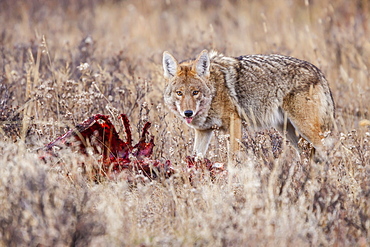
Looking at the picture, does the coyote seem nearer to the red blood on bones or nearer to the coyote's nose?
the coyote's nose

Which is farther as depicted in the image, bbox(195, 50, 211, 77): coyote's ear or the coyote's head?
bbox(195, 50, 211, 77): coyote's ear

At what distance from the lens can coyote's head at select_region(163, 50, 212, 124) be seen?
560cm

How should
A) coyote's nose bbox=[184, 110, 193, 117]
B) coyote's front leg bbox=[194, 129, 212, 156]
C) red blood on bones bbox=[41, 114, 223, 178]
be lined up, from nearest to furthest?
red blood on bones bbox=[41, 114, 223, 178]
coyote's nose bbox=[184, 110, 193, 117]
coyote's front leg bbox=[194, 129, 212, 156]

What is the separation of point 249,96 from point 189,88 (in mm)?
692

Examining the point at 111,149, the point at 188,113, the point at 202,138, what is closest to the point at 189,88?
the point at 188,113

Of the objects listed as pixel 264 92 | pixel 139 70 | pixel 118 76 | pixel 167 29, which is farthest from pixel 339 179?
pixel 167 29

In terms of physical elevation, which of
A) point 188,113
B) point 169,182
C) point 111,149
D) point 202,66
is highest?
point 202,66

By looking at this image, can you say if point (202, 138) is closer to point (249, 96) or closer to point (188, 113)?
point (188, 113)

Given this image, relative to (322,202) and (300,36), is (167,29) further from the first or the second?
(322,202)

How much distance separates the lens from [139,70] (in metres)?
8.84

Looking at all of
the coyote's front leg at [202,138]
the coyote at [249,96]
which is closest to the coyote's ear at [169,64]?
the coyote at [249,96]

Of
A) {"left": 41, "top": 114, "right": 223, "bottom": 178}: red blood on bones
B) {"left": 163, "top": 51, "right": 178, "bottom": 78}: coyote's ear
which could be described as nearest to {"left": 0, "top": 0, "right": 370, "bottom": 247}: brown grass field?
{"left": 41, "top": 114, "right": 223, "bottom": 178}: red blood on bones

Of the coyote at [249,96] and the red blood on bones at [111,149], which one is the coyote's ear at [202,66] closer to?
the coyote at [249,96]

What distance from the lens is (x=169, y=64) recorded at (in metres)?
5.86
